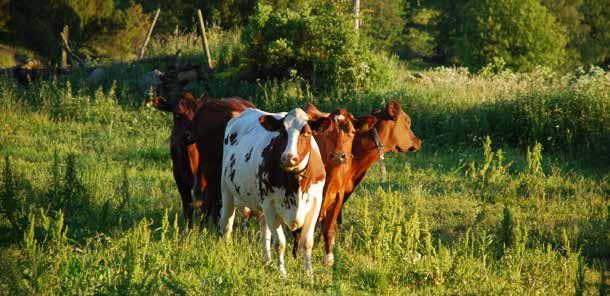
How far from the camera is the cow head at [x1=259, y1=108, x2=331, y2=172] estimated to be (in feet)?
28.6

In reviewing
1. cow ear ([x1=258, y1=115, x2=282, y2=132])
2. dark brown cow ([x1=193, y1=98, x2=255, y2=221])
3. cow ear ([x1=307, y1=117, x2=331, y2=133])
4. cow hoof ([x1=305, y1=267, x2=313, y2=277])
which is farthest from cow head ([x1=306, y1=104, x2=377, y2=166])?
dark brown cow ([x1=193, y1=98, x2=255, y2=221])

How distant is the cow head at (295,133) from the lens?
871cm

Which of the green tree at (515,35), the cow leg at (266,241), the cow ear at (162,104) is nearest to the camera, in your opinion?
the cow leg at (266,241)

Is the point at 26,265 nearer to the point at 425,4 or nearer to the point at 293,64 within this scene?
the point at 293,64

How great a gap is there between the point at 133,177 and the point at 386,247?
6.58 m

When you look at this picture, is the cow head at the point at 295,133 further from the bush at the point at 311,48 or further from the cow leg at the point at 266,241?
the bush at the point at 311,48

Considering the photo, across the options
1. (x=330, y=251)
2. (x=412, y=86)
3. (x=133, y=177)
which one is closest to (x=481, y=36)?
(x=412, y=86)

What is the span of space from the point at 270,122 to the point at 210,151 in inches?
97.6

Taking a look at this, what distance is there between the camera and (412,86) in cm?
2105

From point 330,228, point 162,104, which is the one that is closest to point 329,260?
point 330,228

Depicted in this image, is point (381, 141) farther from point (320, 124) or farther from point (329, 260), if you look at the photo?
point (320, 124)

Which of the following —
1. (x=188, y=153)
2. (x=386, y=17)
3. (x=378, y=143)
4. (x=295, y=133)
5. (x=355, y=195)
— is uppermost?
(x=295, y=133)

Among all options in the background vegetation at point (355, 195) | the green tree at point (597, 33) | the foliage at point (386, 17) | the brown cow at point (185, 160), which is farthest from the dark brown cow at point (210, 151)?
the green tree at point (597, 33)

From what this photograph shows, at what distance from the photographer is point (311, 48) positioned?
20.7 meters
